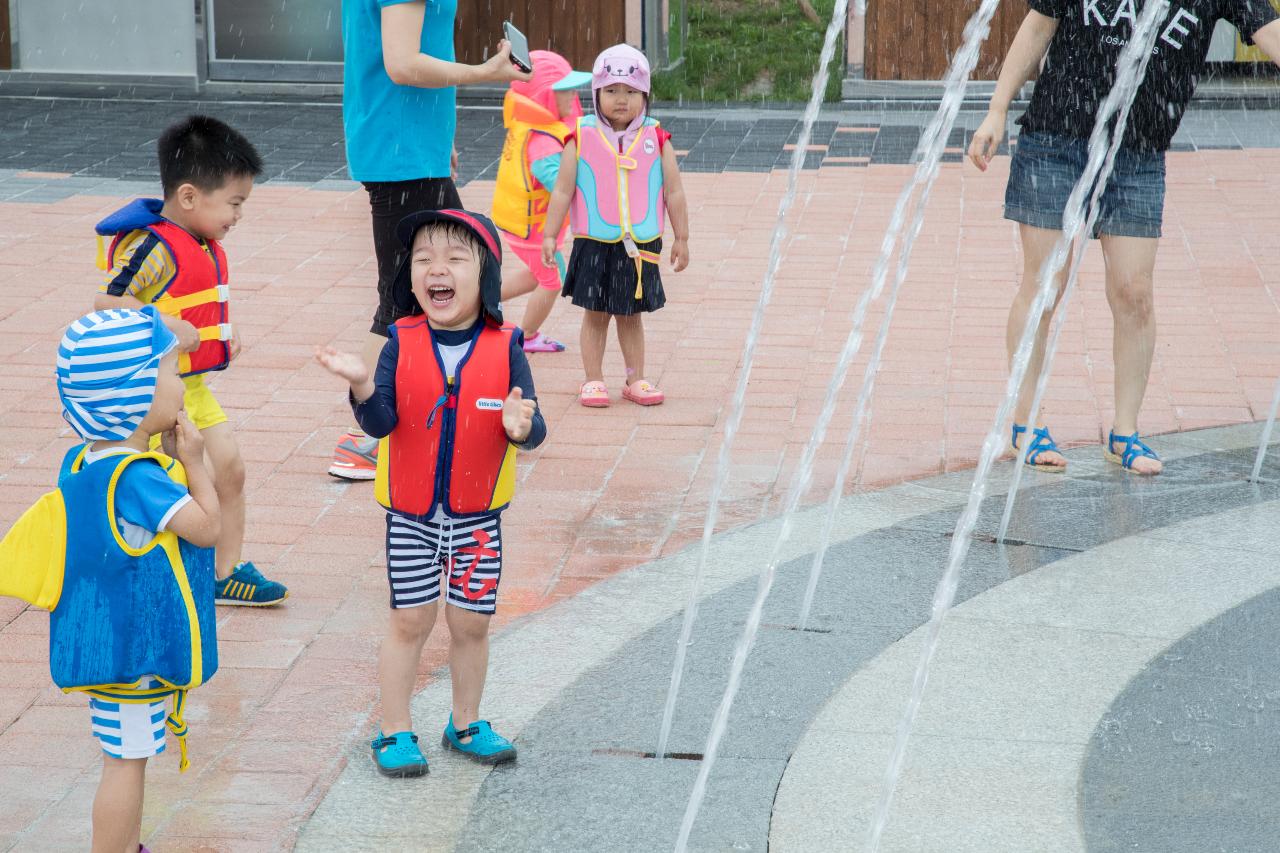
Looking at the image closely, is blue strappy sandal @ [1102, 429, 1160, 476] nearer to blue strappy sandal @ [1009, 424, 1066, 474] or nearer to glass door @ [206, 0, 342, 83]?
blue strappy sandal @ [1009, 424, 1066, 474]

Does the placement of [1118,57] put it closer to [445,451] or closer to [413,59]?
[413,59]

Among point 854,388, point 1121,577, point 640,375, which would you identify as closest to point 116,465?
point 1121,577

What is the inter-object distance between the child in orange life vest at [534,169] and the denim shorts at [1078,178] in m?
2.07

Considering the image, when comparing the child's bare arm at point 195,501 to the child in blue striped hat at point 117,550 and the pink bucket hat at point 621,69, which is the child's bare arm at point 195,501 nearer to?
the child in blue striped hat at point 117,550

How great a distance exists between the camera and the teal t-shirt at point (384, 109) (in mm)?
4941

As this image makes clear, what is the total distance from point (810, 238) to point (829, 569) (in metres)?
4.83

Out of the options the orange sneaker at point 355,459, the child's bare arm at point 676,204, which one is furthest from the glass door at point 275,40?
the orange sneaker at point 355,459

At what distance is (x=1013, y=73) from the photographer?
530 cm

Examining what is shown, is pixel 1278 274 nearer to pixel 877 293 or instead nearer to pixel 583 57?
pixel 877 293

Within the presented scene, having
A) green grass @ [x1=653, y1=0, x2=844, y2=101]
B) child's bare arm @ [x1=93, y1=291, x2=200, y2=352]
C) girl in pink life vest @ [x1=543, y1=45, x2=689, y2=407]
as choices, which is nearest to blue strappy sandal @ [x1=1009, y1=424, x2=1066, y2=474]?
girl in pink life vest @ [x1=543, y1=45, x2=689, y2=407]

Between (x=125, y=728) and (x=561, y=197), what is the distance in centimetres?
351

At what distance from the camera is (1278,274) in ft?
26.9

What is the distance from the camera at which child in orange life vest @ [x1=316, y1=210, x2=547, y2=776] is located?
10.9 feet

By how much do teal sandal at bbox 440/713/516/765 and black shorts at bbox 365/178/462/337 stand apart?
1.83 m
